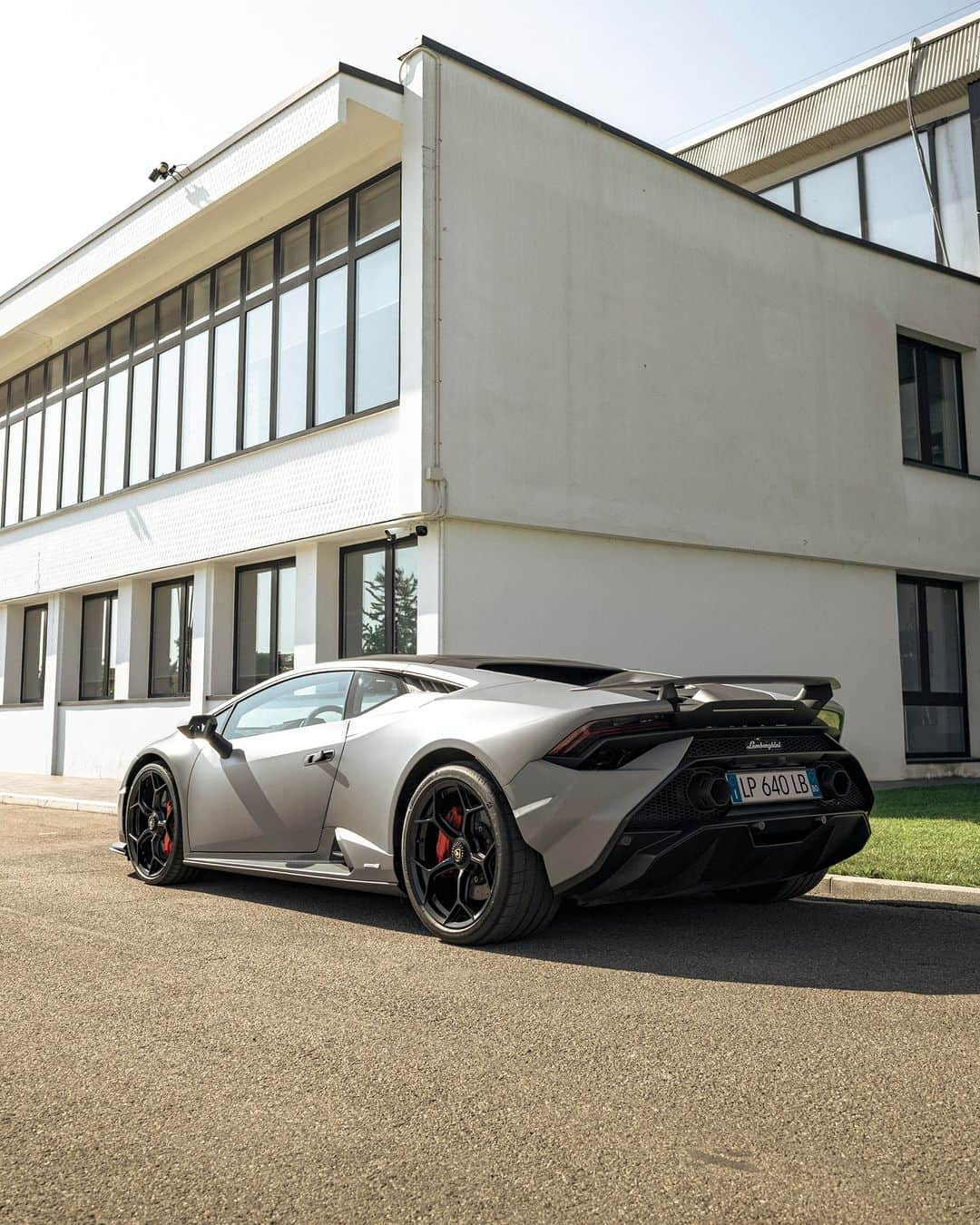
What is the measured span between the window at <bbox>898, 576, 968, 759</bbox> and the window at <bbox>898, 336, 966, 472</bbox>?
1.93 metres

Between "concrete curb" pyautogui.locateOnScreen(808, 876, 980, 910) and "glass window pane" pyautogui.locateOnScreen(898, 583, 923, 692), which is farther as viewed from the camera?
"glass window pane" pyautogui.locateOnScreen(898, 583, 923, 692)

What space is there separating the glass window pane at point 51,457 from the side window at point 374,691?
49.1ft

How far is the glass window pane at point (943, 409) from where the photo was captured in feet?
56.3

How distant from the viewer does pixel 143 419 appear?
17.4 m

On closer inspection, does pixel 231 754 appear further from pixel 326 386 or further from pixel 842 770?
pixel 326 386

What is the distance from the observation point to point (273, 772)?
6.19 m

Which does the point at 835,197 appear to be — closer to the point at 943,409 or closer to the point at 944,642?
→ the point at 943,409

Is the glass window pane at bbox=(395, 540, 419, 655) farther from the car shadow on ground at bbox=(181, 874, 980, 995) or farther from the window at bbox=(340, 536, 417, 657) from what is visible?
the car shadow on ground at bbox=(181, 874, 980, 995)

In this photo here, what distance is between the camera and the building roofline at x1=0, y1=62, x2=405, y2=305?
11977 millimetres

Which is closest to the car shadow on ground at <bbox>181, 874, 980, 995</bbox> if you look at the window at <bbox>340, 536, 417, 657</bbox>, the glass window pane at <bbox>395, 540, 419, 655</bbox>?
the glass window pane at <bbox>395, 540, 419, 655</bbox>

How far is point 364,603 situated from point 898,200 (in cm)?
1258

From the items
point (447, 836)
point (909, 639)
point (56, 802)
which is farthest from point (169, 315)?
point (447, 836)

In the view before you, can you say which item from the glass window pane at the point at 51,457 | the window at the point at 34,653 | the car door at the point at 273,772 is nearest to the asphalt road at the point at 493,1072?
the car door at the point at 273,772

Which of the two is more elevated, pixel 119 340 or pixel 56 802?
pixel 119 340
